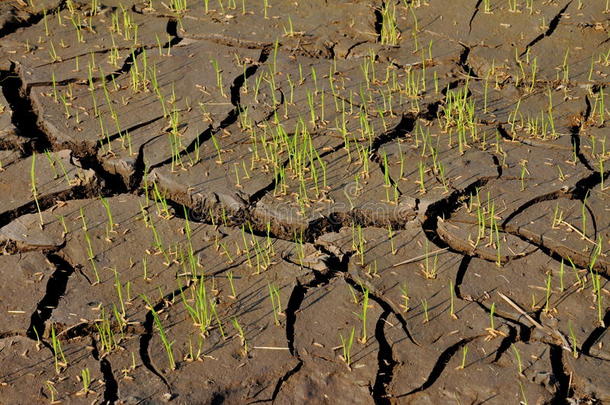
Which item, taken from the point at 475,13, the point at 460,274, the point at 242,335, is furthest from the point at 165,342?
the point at 475,13

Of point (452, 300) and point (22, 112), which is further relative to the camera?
point (22, 112)

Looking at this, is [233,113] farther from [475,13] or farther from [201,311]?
[475,13]

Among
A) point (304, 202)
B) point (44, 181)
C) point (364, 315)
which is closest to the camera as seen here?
point (364, 315)

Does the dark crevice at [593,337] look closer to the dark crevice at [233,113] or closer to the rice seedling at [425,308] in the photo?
the rice seedling at [425,308]

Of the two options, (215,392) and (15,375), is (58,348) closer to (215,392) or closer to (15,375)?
(15,375)

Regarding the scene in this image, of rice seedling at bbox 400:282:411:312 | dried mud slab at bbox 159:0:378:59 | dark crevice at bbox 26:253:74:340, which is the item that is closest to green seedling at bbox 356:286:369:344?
rice seedling at bbox 400:282:411:312

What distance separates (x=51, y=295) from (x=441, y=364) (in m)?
1.55

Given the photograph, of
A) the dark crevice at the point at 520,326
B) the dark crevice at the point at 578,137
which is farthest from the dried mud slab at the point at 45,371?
the dark crevice at the point at 578,137

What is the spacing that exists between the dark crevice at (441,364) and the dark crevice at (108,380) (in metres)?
1.01

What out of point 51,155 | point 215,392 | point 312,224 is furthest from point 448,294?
point 51,155

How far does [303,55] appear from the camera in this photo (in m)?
5.50

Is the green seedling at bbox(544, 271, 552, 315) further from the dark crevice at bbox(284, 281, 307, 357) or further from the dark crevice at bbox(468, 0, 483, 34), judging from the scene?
the dark crevice at bbox(468, 0, 483, 34)

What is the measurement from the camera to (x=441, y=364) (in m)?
3.45

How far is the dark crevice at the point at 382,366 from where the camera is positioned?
3.36 m
